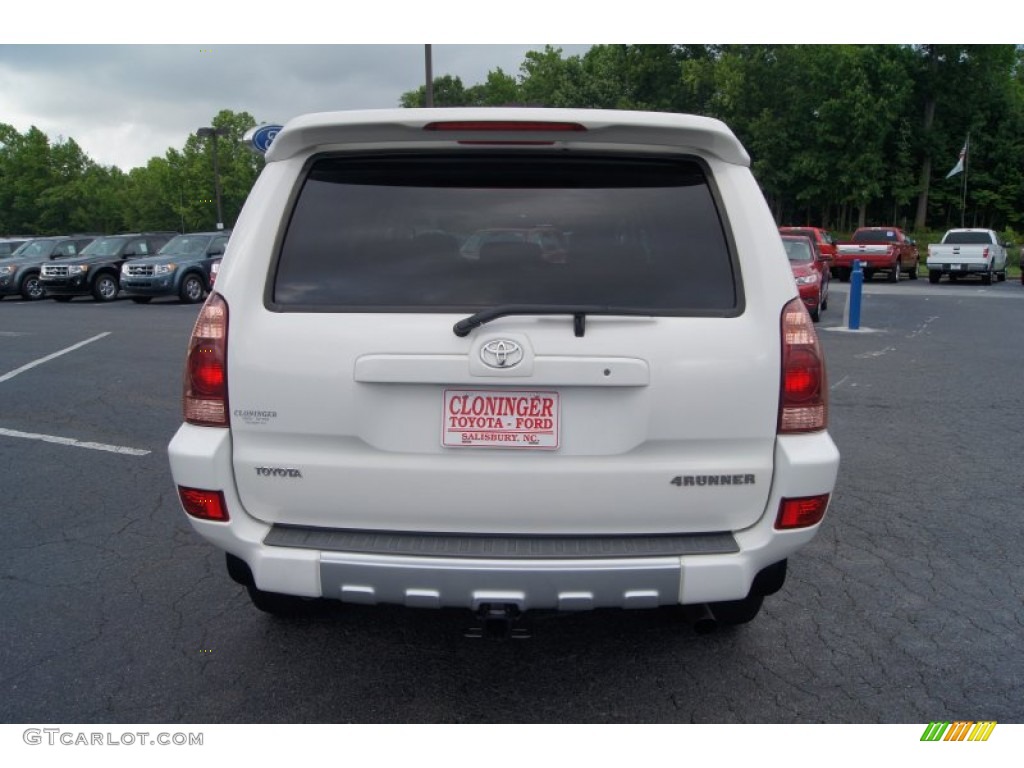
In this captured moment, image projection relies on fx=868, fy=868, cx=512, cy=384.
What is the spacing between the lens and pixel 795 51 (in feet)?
187

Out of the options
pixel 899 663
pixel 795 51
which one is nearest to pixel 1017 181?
pixel 795 51

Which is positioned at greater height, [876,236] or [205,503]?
[205,503]

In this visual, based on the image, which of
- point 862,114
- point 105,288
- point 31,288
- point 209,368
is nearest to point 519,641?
point 209,368

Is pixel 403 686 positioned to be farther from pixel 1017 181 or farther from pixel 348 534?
pixel 1017 181

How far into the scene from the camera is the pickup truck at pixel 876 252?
90.6 ft

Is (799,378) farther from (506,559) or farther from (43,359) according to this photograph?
(43,359)

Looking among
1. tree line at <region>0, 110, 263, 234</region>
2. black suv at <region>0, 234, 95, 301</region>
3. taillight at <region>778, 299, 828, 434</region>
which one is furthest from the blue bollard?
tree line at <region>0, 110, 263, 234</region>

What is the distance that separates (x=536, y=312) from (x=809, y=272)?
1378cm

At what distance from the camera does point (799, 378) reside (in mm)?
2734

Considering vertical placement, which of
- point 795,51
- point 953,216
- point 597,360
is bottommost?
point 953,216

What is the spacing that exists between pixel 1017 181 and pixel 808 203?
13.0 metres

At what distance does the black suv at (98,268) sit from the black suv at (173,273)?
119cm

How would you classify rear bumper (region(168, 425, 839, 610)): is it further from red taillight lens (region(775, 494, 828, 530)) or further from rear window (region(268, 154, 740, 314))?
rear window (region(268, 154, 740, 314))

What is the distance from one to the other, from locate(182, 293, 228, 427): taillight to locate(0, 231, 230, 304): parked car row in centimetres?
1915
